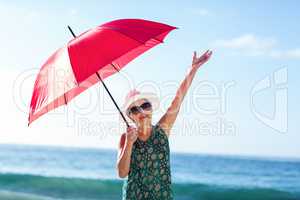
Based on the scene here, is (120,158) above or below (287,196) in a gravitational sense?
above

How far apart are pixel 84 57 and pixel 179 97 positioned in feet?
2.84

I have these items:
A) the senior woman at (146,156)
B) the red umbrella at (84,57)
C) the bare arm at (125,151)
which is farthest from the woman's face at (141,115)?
the red umbrella at (84,57)

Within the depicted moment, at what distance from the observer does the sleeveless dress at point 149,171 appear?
4.05 m

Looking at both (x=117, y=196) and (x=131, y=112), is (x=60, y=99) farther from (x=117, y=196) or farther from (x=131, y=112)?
(x=117, y=196)

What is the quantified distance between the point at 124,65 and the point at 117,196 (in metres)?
10.9

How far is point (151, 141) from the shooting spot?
4.08 meters

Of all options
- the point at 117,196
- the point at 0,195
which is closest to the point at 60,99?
the point at 0,195

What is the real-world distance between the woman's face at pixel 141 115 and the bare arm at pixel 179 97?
22 centimetres

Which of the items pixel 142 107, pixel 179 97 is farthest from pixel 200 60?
pixel 142 107

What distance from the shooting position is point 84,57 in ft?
14.8

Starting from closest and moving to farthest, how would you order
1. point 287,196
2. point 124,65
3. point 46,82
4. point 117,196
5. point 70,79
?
point 70,79, point 46,82, point 124,65, point 117,196, point 287,196

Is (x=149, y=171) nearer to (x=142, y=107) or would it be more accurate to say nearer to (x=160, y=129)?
(x=160, y=129)

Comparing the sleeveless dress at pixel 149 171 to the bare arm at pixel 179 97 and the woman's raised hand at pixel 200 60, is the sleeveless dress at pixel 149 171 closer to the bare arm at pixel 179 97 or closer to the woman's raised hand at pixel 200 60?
the bare arm at pixel 179 97

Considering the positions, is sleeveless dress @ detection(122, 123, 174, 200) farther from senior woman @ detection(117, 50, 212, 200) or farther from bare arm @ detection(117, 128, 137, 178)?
bare arm @ detection(117, 128, 137, 178)
